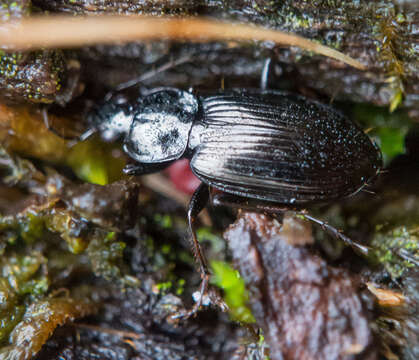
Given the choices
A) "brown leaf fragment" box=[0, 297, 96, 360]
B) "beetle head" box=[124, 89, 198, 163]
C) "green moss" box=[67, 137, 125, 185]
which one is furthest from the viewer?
"beetle head" box=[124, 89, 198, 163]

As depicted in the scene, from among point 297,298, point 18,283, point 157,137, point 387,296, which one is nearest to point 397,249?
point 387,296

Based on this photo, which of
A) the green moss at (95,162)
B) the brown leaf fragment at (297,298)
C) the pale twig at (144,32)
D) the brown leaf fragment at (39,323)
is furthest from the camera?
the green moss at (95,162)

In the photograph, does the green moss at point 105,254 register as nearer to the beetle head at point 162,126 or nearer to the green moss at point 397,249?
the beetle head at point 162,126

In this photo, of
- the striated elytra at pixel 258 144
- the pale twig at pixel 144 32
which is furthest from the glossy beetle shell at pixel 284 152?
the pale twig at pixel 144 32

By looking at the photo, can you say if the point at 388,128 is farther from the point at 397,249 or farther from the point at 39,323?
the point at 39,323

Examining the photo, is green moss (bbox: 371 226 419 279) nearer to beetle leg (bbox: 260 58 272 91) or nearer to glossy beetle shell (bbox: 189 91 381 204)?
glossy beetle shell (bbox: 189 91 381 204)

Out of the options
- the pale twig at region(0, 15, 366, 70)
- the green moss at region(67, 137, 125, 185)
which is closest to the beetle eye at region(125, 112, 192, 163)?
the green moss at region(67, 137, 125, 185)
